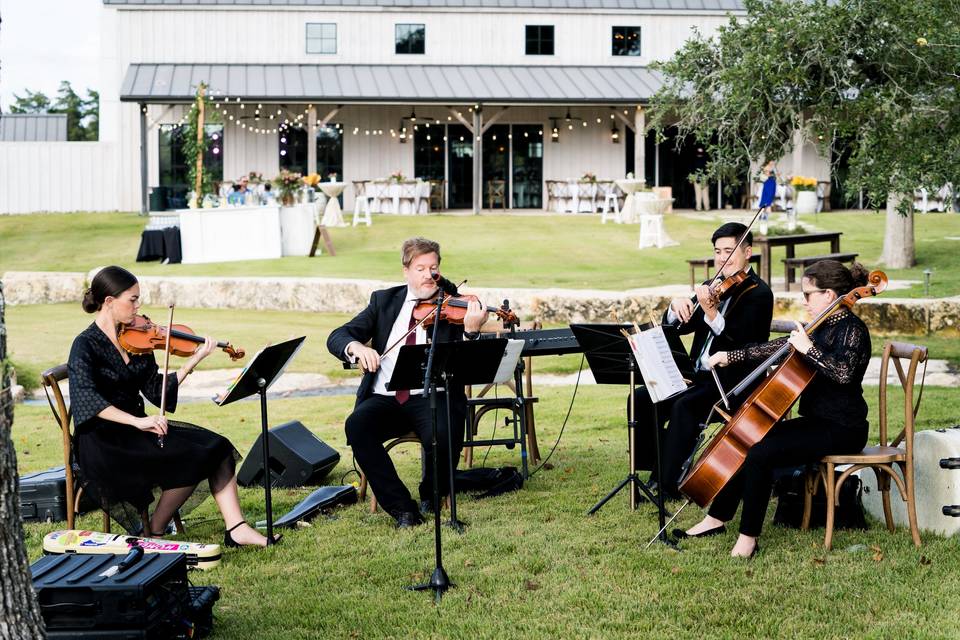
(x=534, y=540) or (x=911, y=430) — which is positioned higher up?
(x=911, y=430)

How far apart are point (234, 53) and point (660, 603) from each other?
28.9m

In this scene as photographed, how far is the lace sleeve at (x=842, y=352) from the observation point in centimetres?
527

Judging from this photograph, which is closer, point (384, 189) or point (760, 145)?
point (760, 145)

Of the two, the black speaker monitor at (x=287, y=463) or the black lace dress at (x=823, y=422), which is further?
the black speaker monitor at (x=287, y=463)

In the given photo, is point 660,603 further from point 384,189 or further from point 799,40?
point 384,189

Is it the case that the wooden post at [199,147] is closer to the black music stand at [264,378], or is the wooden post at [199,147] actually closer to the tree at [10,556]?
the black music stand at [264,378]

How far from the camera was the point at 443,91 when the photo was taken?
29438 mm

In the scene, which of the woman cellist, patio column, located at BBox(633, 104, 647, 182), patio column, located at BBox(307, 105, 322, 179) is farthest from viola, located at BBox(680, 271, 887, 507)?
patio column, located at BBox(307, 105, 322, 179)

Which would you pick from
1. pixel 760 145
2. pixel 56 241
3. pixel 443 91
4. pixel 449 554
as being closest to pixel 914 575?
pixel 449 554

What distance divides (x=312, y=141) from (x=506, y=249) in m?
10.4

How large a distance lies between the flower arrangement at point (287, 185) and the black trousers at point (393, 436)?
1661 cm

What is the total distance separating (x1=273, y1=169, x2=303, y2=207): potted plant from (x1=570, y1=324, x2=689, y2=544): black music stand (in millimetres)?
16919

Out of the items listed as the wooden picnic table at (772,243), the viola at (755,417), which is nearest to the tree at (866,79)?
the viola at (755,417)

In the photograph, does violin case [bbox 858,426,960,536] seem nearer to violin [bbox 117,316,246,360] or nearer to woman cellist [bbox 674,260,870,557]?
woman cellist [bbox 674,260,870,557]
